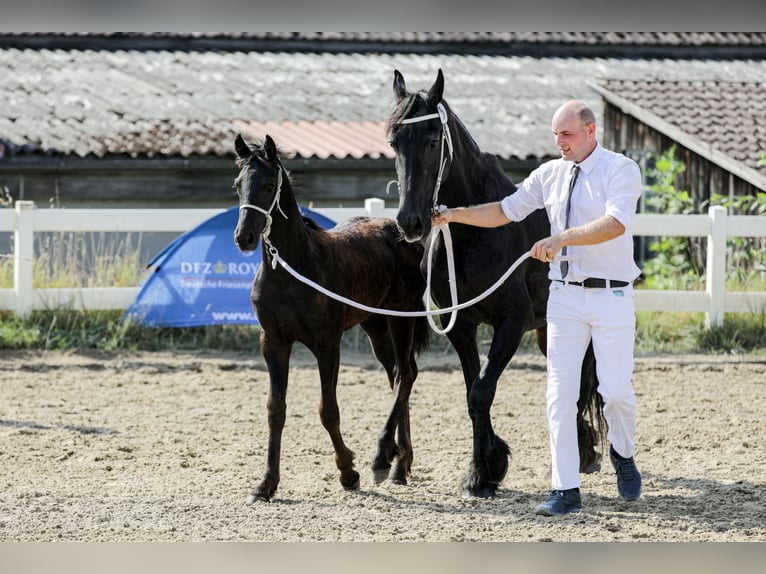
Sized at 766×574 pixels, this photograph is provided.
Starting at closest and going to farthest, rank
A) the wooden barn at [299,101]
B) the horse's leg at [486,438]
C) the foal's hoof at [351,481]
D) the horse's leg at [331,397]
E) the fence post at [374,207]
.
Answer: the horse's leg at [486,438]
the horse's leg at [331,397]
the foal's hoof at [351,481]
the fence post at [374,207]
the wooden barn at [299,101]

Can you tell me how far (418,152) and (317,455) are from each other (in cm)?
255

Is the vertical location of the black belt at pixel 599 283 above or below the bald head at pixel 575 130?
below

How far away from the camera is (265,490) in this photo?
→ 5.96 meters

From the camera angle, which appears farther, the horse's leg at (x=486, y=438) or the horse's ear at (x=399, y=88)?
the horse's leg at (x=486, y=438)

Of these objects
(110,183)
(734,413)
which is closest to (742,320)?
(734,413)

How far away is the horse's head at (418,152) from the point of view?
5508mm

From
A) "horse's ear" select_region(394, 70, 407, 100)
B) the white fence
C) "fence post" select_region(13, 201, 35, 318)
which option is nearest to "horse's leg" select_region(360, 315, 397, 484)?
"horse's ear" select_region(394, 70, 407, 100)

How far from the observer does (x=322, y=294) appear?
6164 millimetres

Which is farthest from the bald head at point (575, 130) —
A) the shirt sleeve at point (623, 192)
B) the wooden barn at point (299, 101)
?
the wooden barn at point (299, 101)

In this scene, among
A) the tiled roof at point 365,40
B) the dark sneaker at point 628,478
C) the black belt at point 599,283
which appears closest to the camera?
the black belt at point 599,283

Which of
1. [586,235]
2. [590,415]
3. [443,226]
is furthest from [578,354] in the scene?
[590,415]

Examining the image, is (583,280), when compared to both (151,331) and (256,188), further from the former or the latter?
(151,331)

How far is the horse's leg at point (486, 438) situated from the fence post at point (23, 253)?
6573 mm

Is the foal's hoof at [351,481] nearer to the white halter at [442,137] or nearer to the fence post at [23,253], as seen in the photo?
the white halter at [442,137]
